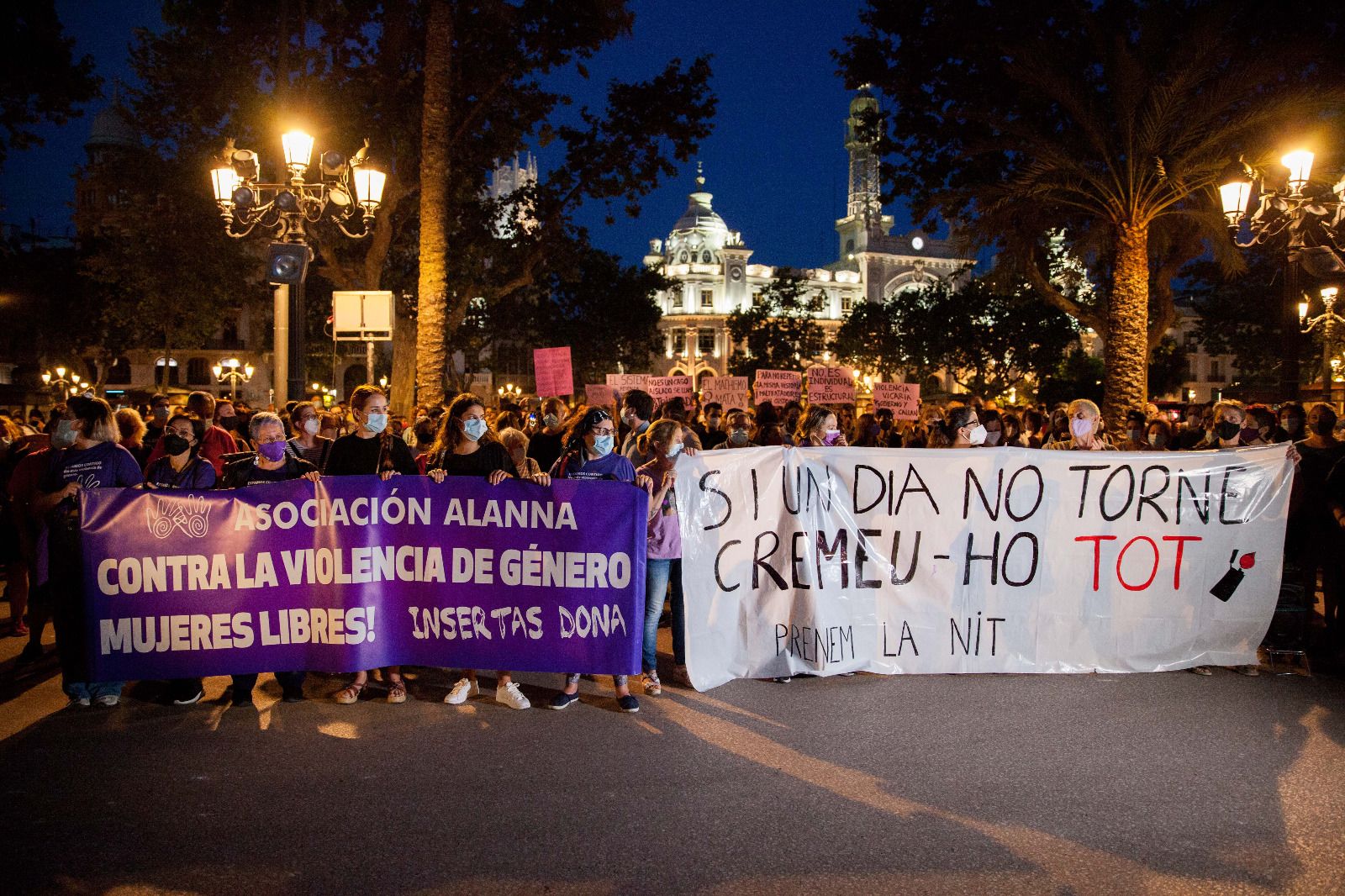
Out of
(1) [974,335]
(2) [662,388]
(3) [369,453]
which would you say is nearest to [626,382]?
(2) [662,388]

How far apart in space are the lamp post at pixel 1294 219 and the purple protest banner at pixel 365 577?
32.7 ft

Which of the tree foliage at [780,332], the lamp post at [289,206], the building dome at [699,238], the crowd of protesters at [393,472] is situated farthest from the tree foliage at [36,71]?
the building dome at [699,238]

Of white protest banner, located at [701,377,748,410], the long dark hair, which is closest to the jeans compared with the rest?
the long dark hair

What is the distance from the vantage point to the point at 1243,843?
3889 mm

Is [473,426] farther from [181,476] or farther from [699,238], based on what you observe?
[699,238]

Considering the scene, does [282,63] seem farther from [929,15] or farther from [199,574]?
[929,15]

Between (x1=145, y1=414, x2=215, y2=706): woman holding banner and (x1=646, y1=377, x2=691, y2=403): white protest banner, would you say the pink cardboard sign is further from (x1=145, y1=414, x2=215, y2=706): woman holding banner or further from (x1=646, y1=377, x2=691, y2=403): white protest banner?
(x1=145, y1=414, x2=215, y2=706): woman holding banner

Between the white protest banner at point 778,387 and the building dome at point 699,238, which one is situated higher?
the building dome at point 699,238

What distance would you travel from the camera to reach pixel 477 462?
19.1 ft

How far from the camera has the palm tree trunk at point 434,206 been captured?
43.7ft

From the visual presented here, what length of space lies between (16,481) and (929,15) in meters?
15.1

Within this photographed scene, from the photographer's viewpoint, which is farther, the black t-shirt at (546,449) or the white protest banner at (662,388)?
the white protest banner at (662,388)

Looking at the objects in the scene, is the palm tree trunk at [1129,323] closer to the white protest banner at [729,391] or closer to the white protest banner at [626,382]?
the white protest banner at [729,391]

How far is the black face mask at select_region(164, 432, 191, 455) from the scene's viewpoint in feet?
19.9
